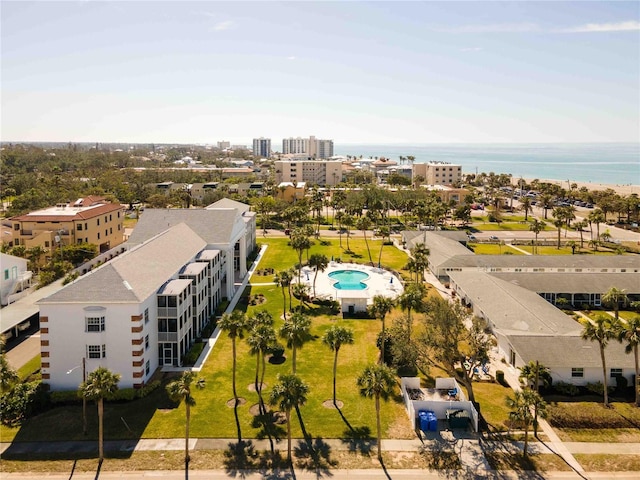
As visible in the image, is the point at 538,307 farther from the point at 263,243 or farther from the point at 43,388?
the point at 263,243

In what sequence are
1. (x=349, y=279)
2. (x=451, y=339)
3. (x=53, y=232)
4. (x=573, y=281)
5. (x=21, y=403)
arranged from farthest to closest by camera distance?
1. (x=53, y=232)
2. (x=349, y=279)
3. (x=573, y=281)
4. (x=451, y=339)
5. (x=21, y=403)

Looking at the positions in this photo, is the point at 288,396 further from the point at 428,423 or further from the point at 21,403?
the point at 21,403

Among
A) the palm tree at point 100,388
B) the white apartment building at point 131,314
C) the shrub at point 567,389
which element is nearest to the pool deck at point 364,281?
the white apartment building at point 131,314

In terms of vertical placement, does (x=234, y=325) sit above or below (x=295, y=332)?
above

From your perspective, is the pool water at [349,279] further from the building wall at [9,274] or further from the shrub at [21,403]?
the building wall at [9,274]

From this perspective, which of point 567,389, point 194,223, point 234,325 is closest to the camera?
point 234,325

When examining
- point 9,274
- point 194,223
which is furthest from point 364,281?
point 9,274
